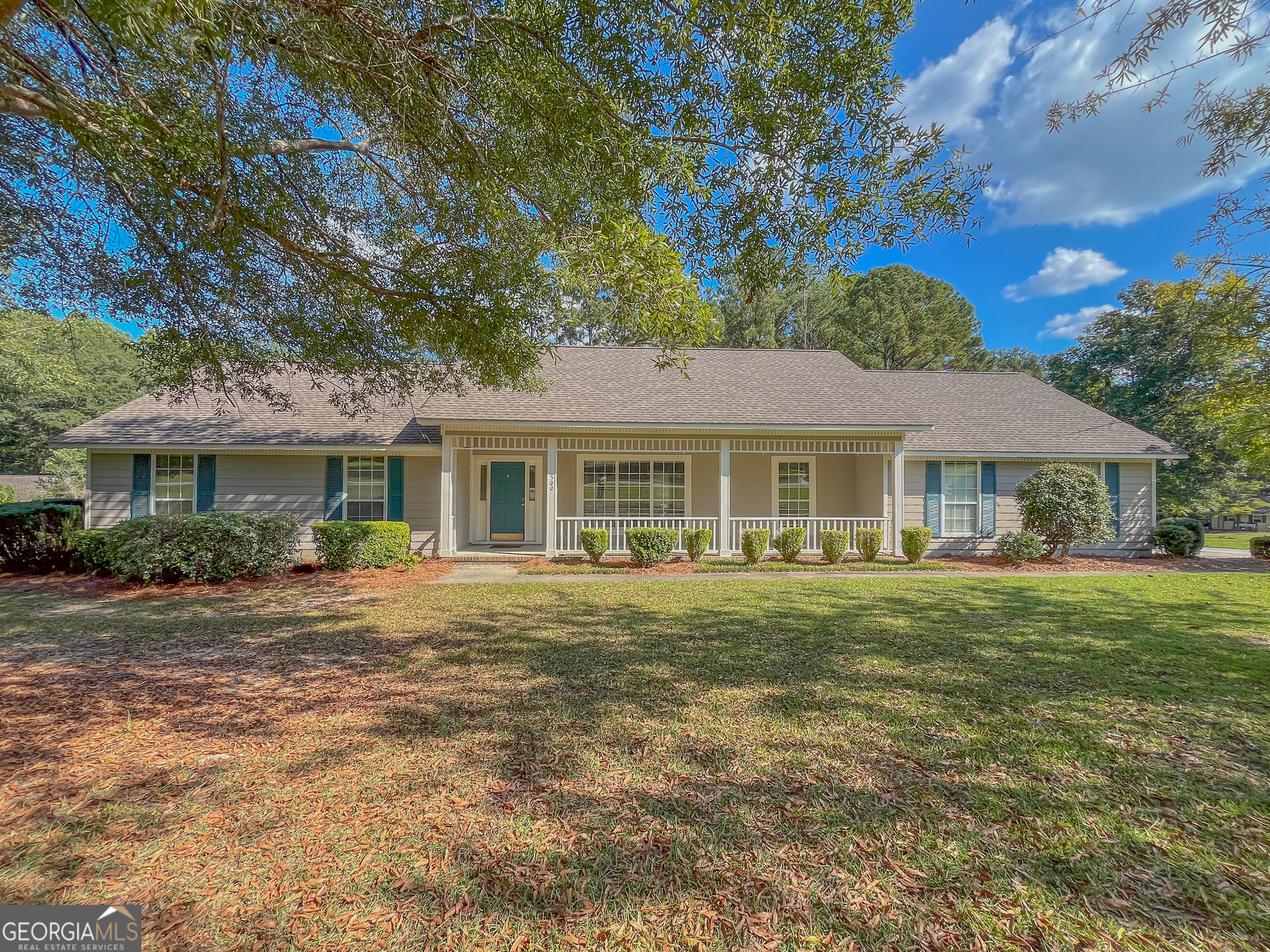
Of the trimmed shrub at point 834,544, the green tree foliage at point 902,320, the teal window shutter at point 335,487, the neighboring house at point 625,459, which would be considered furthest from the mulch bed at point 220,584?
the green tree foliage at point 902,320

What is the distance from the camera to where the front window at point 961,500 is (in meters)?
12.5

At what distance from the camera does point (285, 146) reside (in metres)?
4.97

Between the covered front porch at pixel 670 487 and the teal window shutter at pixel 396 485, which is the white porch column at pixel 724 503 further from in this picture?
the teal window shutter at pixel 396 485

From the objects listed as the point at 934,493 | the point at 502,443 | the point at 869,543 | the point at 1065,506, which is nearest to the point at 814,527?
the point at 869,543

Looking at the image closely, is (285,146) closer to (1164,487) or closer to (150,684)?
(150,684)

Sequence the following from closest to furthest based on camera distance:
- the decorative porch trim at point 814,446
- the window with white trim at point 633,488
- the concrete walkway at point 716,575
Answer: the concrete walkway at point 716,575 < the decorative porch trim at point 814,446 < the window with white trim at point 633,488

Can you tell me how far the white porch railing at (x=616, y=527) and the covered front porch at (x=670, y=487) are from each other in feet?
0.11

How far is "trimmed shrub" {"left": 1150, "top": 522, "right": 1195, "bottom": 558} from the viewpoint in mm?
12008

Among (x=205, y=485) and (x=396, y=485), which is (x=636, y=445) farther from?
(x=205, y=485)

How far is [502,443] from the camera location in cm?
1197

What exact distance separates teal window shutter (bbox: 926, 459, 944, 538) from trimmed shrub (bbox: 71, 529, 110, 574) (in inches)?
640

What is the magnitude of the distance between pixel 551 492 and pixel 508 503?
7.64 ft

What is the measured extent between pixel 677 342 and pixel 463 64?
297 centimetres

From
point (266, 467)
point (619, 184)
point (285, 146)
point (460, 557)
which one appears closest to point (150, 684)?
point (285, 146)
